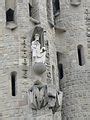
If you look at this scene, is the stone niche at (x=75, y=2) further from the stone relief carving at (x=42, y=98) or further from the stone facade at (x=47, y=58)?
the stone relief carving at (x=42, y=98)

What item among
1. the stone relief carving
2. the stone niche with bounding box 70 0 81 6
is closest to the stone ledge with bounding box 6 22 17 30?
the stone relief carving

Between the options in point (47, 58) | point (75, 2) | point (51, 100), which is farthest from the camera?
point (75, 2)

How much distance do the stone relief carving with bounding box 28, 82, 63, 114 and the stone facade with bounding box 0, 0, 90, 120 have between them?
0.13 feet

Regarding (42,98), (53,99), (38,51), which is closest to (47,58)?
(38,51)

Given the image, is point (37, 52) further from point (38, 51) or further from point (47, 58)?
point (47, 58)

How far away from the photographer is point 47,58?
69.3ft

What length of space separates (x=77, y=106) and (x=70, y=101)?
0.41 meters

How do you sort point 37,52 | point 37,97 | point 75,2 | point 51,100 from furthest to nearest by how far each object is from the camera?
point 75,2 → point 37,52 → point 51,100 → point 37,97

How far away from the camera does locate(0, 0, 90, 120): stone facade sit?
1972 cm

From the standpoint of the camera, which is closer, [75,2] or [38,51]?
[38,51]

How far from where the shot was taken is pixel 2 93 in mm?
19891

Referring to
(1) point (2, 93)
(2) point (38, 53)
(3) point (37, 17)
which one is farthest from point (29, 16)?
(1) point (2, 93)

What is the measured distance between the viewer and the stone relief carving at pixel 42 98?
19391 millimetres

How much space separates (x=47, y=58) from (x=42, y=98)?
2.28m
